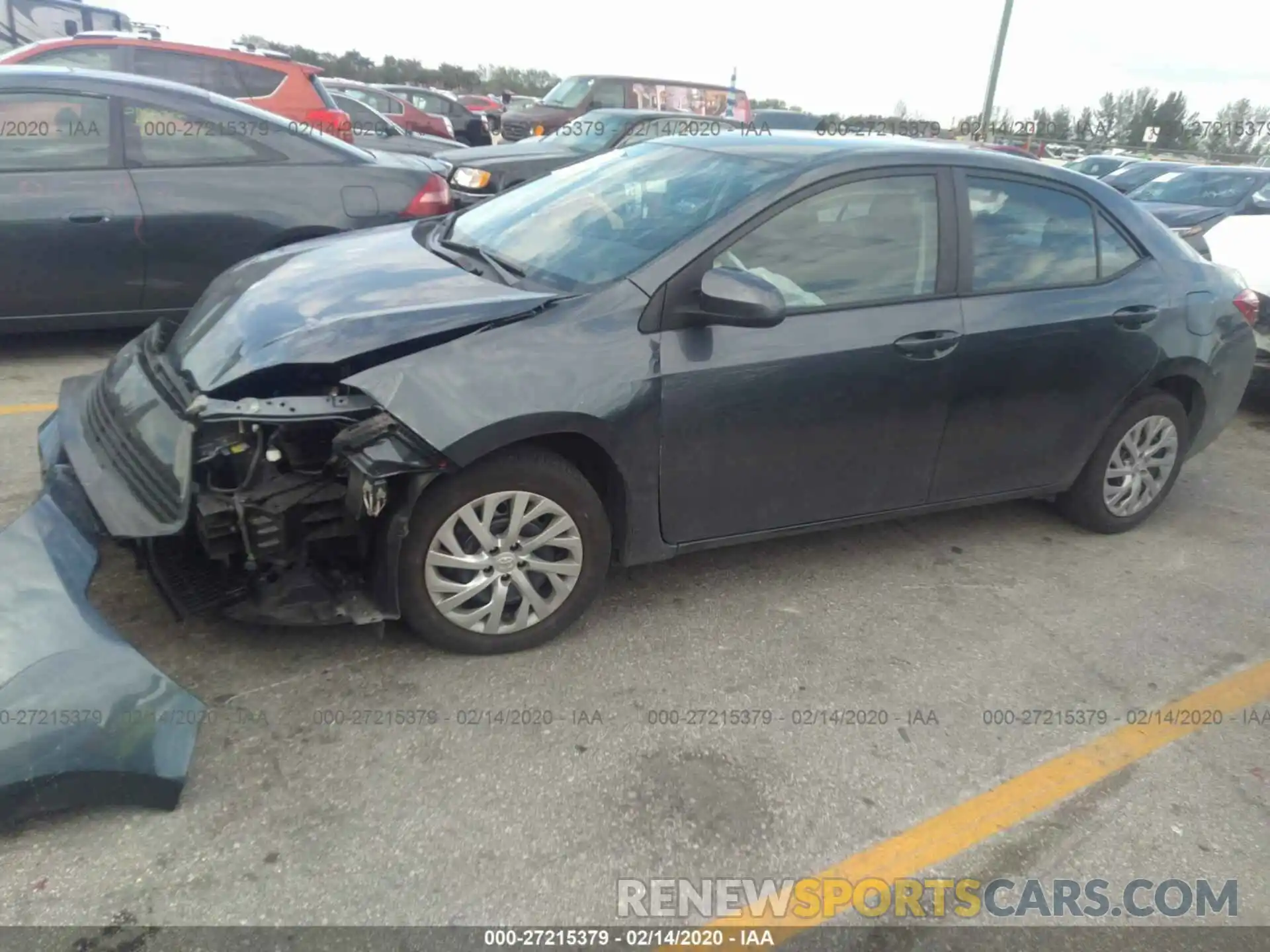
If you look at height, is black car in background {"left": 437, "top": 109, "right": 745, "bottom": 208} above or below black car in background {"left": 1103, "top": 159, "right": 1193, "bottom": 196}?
above

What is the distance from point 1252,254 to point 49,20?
53.7ft

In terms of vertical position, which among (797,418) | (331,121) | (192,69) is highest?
(192,69)

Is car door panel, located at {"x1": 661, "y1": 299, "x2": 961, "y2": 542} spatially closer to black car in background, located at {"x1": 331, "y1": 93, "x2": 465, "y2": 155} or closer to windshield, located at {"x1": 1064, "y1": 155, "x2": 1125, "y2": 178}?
black car in background, located at {"x1": 331, "y1": 93, "x2": 465, "y2": 155}

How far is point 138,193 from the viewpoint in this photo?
17.8 feet

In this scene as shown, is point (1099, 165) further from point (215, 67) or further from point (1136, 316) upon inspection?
point (1136, 316)

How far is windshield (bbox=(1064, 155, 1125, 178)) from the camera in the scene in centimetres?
1736

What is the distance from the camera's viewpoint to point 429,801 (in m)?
2.56

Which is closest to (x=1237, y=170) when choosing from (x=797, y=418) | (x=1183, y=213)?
(x=1183, y=213)

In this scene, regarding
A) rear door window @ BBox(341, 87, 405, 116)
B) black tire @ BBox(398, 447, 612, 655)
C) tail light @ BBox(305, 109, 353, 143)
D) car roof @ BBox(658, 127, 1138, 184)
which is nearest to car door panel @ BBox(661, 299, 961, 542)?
black tire @ BBox(398, 447, 612, 655)

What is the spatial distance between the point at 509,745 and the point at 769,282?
66.6 inches

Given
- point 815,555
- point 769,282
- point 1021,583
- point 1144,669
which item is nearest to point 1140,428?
point 1021,583

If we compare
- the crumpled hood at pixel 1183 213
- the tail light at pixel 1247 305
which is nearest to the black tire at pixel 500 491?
the tail light at pixel 1247 305

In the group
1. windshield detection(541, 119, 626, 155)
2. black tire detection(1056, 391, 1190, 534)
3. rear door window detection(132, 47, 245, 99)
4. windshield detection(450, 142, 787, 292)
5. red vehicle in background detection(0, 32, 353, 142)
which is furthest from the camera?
windshield detection(541, 119, 626, 155)

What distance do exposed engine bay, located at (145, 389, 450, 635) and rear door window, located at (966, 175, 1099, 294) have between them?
2.29m
